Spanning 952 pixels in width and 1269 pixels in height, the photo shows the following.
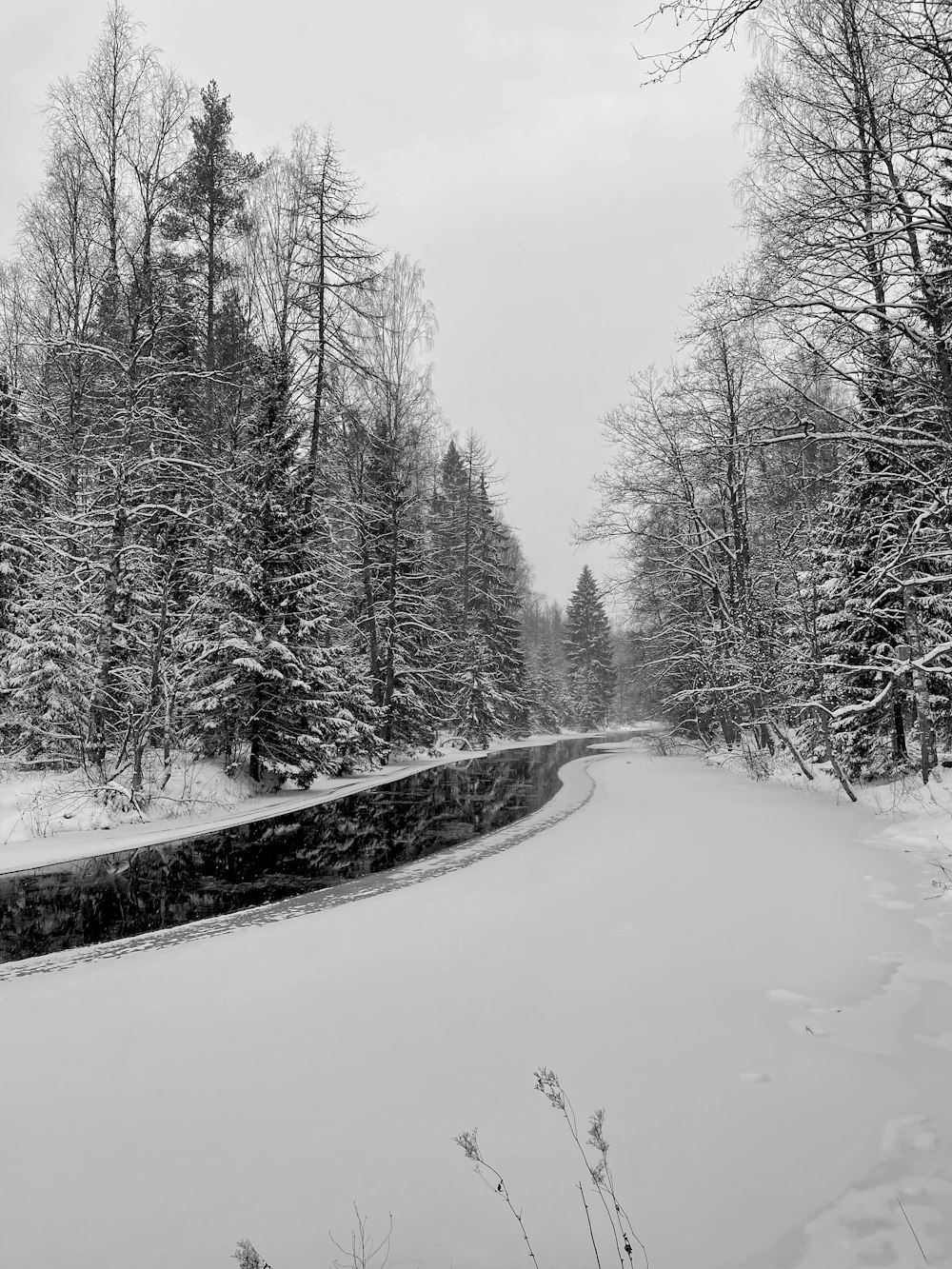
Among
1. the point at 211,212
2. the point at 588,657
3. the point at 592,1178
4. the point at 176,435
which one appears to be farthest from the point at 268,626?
the point at 588,657

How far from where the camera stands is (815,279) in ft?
24.6

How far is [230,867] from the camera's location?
827 centimetres

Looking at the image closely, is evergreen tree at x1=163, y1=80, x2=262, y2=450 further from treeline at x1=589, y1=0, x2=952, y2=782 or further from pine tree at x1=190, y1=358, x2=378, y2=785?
treeline at x1=589, y1=0, x2=952, y2=782

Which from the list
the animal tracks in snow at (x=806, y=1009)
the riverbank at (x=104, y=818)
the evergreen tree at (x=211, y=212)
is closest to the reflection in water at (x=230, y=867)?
the riverbank at (x=104, y=818)

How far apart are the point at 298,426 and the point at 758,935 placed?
14477 mm

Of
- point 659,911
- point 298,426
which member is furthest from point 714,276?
point 659,911

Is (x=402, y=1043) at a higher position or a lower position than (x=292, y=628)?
lower

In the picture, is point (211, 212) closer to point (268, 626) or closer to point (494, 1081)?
point (268, 626)

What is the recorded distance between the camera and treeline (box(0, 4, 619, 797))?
12.3 m

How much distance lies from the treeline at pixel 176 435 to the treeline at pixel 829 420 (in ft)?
28.1

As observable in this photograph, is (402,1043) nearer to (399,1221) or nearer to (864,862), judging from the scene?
(399,1221)

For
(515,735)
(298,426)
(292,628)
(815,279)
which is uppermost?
(298,426)

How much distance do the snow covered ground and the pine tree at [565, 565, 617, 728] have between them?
46407 mm

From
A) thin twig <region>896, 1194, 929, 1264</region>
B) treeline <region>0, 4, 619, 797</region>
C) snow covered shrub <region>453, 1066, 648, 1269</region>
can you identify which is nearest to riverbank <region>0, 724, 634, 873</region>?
treeline <region>0, 4, 619, 797</region>
